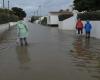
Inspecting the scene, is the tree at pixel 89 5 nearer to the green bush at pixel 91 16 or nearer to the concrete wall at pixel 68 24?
the concrete wall at pixel 68 24

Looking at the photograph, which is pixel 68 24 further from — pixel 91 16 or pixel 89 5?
pixel 91 16

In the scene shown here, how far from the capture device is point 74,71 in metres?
12.0

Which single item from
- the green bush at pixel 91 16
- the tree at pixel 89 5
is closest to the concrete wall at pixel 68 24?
the tree at pixel 89 5

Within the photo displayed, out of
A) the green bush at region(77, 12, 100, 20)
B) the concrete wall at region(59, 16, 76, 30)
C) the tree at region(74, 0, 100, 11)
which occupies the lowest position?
the concrete wall at region(59, 16, 76, 30)

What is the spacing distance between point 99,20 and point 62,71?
61.3ft

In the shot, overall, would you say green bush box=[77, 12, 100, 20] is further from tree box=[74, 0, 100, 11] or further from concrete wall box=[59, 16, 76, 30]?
concrete wall box=[59, 16, 76, 30]

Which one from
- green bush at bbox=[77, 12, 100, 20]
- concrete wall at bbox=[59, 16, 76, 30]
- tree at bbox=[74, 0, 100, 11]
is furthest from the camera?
concrete wall at bbox=[59, 16, 76, 30]

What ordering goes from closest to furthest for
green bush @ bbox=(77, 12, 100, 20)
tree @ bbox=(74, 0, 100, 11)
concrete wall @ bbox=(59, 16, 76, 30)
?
green bush @ bbox=(77, 12, 100, 20), tree @ bbox=(74, 0, 100, 11), concrete wall @ bbox=(59, 16, 76, 30)

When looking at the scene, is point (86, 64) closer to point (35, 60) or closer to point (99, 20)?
point (35, 60)

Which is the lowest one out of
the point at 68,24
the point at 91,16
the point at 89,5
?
the point at 68,24

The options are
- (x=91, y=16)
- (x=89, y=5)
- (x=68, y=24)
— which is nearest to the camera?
(x=91, y=16)

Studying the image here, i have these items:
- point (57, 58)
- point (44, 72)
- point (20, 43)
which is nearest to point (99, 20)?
point (20, 43)

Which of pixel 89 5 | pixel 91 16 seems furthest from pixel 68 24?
pixel 91 16

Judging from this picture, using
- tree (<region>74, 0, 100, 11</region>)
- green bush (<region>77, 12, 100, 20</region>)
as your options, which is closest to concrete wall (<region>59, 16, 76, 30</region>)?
tree (<region>74, 0, 100, 11</region>)
